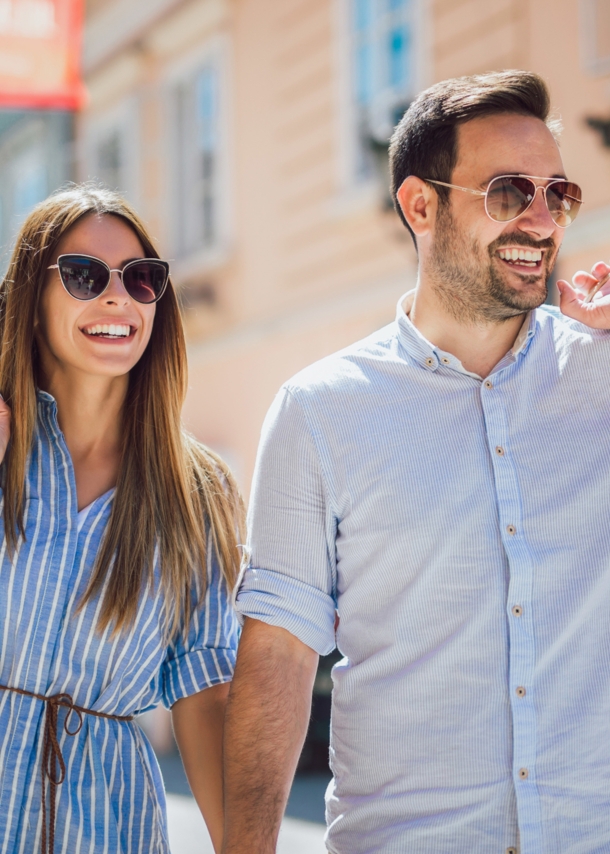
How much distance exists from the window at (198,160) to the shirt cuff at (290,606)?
1111 centimetres

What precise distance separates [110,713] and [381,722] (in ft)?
2.12

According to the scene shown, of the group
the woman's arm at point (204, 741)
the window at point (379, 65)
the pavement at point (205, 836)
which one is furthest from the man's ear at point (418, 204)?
the window at point (379, 65)

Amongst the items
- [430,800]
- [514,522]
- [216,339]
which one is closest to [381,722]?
[430,800]

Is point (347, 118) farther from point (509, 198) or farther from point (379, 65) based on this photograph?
point (509, 198)

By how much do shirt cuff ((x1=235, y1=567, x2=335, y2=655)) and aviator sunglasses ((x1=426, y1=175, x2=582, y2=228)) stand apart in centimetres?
89

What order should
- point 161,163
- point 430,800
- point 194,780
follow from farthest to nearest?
1. point 161,163
2. point 194,780
3. point 430,800

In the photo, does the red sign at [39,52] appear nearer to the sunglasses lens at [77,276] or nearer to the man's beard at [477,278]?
the sunglasses lens at [77,276]

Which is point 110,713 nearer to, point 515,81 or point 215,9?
point 515,81

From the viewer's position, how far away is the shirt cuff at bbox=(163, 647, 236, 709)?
2.96 metres

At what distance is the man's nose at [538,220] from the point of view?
2725 millimetres

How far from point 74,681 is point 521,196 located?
4.67ft

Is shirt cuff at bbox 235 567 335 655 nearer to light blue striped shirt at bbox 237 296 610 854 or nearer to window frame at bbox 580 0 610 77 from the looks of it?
light blue striped shirt at bbox 237 296 610 854

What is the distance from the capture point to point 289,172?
12.1 meters

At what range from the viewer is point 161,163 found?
14742 millimetres
